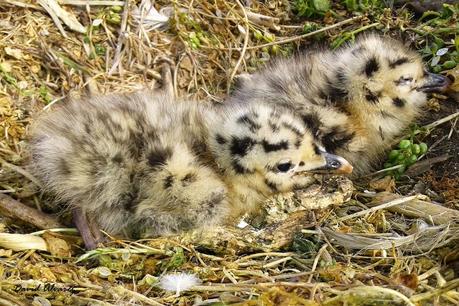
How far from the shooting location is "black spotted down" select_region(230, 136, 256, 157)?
3.42m

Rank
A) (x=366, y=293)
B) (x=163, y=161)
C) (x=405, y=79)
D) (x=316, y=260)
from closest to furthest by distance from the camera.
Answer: (x=366, y=293), (x=316, y=260), (x=163, y=161), (x=405, y=79)

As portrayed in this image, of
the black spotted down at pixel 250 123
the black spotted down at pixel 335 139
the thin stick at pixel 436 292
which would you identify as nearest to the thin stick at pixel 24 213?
the black spotted down at pixel 250 123

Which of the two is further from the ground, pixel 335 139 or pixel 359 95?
pixel 359 95

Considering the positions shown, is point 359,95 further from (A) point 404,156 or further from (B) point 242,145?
(B) point 242,145

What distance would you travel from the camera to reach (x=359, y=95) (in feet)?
12.6

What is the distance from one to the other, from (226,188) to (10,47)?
1.53 metres

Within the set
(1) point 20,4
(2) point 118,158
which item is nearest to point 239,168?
(2) point 118,158

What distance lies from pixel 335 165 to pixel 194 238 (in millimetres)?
770

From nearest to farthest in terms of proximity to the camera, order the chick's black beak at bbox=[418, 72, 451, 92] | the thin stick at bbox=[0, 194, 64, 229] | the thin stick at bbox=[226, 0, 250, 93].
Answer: the thin stick at bbox=[0, 194, 64, 229] → the chick's black beak at bbox=[418, 72, 451, 92] → the thin stick at bbox=[226, 0, 250, 93]

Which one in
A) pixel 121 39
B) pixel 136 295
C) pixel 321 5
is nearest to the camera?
pixel 136 295

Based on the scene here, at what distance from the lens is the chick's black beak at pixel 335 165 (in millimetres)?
3537

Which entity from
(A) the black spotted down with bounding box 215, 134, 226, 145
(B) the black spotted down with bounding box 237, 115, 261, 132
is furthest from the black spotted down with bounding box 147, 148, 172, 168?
(B) the black spotted down with bounding box 237, 115, 261, 132

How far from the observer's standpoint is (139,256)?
3.25 m
